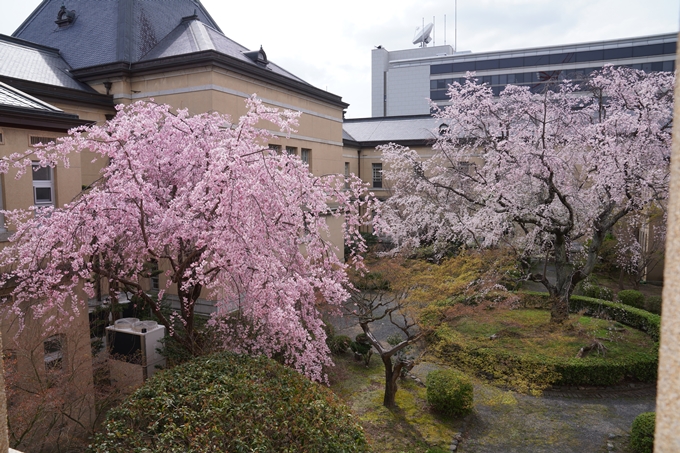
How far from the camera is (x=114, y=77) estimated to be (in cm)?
1614

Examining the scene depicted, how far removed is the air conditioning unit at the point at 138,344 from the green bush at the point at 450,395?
610 centimetres

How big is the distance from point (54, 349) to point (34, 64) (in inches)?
464

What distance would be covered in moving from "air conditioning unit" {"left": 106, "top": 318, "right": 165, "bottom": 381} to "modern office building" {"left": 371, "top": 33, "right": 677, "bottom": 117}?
35.5 m

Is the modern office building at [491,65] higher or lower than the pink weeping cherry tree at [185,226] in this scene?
higher

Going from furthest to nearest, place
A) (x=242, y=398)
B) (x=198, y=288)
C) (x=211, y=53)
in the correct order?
(x=211, y=53) → (x=198, y=288) → (x=242, y=398)

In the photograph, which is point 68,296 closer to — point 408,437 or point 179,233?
point 179,233

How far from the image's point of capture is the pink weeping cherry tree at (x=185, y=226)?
7496 millimetres

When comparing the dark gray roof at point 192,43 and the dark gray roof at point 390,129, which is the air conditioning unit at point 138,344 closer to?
the dark gray roof at point 192,43

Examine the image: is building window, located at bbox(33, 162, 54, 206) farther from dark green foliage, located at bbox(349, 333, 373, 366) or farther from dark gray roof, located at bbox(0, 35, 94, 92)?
dark green foliage, located at bbox(349, 333, 373, 366)

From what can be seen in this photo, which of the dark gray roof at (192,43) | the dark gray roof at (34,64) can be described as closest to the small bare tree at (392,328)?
the dark gray roof at (192,43)

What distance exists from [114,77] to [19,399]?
12.6 meters

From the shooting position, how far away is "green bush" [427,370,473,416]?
10234 mm

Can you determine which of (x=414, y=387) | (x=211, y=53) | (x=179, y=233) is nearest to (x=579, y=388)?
(x=414, y=387)

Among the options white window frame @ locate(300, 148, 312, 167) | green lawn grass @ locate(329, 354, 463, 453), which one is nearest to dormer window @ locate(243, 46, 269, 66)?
white window frame @ locate(300, 148, 312, 167)
